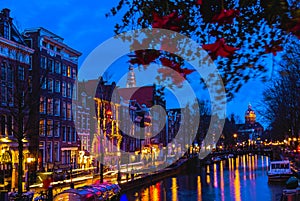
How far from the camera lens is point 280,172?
43375 millimetres

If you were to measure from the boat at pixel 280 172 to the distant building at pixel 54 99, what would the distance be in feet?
72.4

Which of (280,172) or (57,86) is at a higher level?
(57,86)

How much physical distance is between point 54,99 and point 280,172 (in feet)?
86.0

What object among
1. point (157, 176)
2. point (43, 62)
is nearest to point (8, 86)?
point (43, 62)

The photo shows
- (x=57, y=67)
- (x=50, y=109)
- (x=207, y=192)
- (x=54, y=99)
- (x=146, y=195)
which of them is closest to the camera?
(x=146, y=195)

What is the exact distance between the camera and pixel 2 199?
19.5 meters

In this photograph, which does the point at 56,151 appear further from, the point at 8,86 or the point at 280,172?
the point at 280,172

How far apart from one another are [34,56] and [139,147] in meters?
40.9

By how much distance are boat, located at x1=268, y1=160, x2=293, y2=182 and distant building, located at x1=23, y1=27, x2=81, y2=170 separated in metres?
22.1

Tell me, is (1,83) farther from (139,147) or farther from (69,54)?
(139,147)

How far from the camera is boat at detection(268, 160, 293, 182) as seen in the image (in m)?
43.3

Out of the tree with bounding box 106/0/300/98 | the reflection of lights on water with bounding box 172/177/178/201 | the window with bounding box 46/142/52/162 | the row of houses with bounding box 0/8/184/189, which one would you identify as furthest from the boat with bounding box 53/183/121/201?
the window with bounding box 46/142/52/162

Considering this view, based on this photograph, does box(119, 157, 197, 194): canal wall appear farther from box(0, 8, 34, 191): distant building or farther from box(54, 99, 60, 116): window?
box(54, 99, 60, 116): window

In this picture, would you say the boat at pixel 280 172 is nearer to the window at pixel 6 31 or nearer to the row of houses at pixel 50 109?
the row of houses at pixel 50 109
